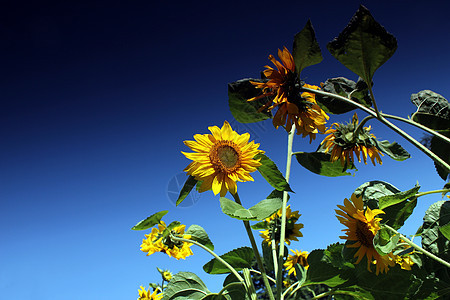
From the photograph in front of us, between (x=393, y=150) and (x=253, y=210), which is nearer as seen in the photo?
(x=253, y=210)

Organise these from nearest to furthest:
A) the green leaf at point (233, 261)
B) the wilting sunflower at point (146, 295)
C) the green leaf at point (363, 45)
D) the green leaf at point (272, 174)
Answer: the green leaf at point (363, 45)
the green leaf at point (272, 174)
the green leaf at point (233, 261)
the wilting sunflower at point (146, 295)

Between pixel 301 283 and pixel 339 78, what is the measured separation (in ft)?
2.50

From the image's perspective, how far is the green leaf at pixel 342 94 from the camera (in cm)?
118

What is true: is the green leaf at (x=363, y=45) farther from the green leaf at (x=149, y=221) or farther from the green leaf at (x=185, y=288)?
the green leaf at (x=185, y=288)

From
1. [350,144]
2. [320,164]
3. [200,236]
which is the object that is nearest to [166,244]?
[200,236]

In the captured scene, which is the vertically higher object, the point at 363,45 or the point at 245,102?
the point at 245,102

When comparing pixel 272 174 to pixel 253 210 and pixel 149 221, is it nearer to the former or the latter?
pixel 253 210

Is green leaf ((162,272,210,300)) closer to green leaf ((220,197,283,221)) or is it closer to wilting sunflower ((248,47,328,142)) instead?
green leaf ((220,197,283,221))

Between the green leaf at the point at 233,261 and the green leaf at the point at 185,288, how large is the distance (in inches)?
2.5

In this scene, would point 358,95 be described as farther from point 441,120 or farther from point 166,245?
point 166,245

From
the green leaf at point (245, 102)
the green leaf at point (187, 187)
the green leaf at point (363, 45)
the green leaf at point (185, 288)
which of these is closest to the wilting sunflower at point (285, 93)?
the green leaf at point (245, 102)

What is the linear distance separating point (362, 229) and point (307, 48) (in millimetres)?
761

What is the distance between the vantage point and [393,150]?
1337 mm

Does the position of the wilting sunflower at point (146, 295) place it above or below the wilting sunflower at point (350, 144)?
above
